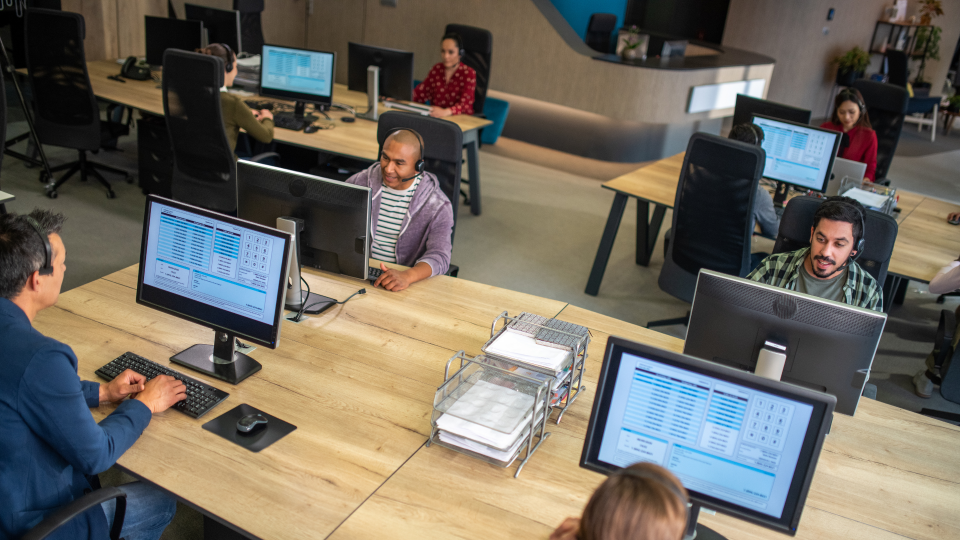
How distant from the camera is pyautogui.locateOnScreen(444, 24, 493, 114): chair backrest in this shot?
581cm

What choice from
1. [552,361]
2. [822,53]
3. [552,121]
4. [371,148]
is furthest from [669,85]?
[552,361]

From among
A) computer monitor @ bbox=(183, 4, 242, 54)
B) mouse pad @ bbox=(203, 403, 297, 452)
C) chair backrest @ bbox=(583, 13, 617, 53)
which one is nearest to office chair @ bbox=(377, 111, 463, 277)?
mouse pad @ bbox=(203, 403, 297, 452)

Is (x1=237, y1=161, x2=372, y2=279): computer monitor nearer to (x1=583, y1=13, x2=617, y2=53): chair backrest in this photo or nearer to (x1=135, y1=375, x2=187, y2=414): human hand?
(x1=135, y1=375, x2=187, y2=414): human hand

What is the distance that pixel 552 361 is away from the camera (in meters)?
2.04

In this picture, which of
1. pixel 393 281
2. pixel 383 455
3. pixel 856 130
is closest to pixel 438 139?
pixel 393 281

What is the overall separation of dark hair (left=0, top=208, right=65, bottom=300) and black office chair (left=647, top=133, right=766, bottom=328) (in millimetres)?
2564

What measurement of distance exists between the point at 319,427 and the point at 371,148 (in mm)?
2704

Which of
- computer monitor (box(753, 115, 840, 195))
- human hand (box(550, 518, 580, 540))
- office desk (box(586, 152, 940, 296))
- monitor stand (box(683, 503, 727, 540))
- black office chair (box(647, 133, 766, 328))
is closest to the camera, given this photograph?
human hand (box(550, 518, 580, 540))

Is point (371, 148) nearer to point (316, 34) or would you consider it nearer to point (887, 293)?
point (887, 293)

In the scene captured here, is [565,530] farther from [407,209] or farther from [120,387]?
[407,209]

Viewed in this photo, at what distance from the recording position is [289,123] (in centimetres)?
462

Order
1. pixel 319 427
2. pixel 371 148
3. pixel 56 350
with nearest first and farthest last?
pixel 56 350 → pixel 319 427 → pixel 371 148

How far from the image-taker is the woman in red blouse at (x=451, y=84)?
17.7 feet

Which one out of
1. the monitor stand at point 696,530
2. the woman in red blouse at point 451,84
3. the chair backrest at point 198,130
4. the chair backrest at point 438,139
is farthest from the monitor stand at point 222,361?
the woman in red blouse at point 451,84
